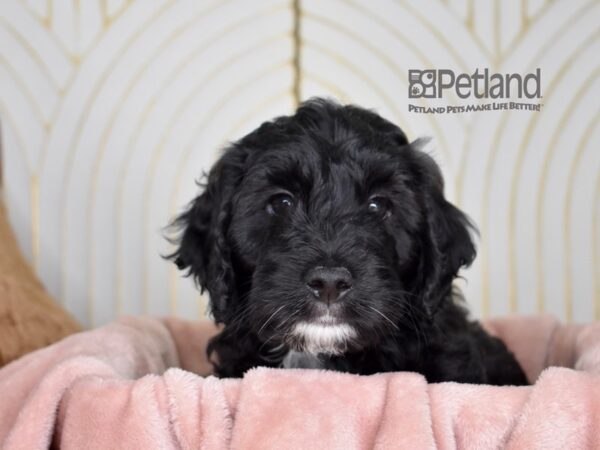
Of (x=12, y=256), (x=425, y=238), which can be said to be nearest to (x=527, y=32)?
(x=425, y=238)

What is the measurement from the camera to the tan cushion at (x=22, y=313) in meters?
2.89

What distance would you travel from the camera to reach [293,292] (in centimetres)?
182

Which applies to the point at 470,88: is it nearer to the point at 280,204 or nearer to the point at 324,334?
the point at 280,204

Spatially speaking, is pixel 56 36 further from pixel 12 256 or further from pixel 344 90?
pixel 344 90

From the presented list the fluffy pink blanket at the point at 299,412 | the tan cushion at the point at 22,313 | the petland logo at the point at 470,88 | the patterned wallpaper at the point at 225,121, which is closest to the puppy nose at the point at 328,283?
the fluffy pink blanket at the point at 299,412

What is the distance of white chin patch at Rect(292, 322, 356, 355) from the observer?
5.95 ft

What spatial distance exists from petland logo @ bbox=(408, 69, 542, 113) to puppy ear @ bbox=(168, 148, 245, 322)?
3.19 ft

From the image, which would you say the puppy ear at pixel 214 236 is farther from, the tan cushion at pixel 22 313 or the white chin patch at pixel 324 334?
the tan cushion at pixel 22 313

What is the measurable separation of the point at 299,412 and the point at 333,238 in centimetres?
47

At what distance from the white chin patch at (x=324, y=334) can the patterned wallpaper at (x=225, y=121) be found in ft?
6.47

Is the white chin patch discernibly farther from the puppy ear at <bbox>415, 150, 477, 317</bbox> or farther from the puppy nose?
the puppy ear at <bbox>415, 150, 477, 317</bbox>

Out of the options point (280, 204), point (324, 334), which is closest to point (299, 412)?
point (324, 334)

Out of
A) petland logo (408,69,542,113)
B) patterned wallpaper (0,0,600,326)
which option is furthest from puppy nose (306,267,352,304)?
patterned wallpaper (0,0,600,326)

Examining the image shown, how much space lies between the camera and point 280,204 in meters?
2.12
